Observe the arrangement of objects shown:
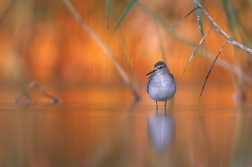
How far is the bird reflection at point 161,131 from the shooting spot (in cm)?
271

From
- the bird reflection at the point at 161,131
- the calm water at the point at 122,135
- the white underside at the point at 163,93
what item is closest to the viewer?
the calm water at the point at 122,135

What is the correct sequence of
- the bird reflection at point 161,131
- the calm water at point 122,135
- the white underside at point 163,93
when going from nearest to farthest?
the calm water at point 122,135 → the bird reflection at point 161,131 → the white underside at point 163,93

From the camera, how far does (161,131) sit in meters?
3.28

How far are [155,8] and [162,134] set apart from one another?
367 centimetres

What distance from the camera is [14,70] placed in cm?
631

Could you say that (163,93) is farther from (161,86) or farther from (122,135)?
(122,135)

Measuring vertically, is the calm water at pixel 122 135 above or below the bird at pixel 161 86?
below

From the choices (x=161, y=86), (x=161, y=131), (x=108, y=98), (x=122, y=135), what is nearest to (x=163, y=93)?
(x=161, y=86)

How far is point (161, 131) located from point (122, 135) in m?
0.23

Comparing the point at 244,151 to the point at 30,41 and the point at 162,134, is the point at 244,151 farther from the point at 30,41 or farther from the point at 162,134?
the point at 30,41

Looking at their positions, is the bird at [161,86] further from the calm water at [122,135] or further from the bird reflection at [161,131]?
the bird reflection at [161,131]

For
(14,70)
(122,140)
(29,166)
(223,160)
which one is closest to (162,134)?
(122,140)

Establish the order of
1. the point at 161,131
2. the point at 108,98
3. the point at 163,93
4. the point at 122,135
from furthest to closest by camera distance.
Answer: the point at 108,98
the point at 163,93
the point at 161,131
the point at 122,135

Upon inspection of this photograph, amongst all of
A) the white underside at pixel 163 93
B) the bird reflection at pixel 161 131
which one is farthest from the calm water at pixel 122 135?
the white underside at pixel 163 93
